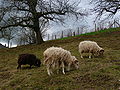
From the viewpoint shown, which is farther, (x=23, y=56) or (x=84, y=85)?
(x=23, y=56)

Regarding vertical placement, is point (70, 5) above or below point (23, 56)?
above

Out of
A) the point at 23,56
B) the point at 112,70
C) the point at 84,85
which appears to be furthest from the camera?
the point at 23,56

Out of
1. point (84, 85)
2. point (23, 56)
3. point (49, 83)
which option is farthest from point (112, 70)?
point (23, 56)

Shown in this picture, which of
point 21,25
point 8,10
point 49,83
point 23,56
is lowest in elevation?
point 49,83

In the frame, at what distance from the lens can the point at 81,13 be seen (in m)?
22.8

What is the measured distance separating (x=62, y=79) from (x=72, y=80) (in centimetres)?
43

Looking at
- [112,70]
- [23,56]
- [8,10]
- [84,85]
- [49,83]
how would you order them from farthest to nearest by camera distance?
[8,10], [23,56], [112,70], [49,83], [84,85]

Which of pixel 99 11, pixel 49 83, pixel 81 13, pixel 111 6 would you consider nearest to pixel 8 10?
pixel 81 13

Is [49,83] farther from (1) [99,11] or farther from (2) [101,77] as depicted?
(1) [99,11]

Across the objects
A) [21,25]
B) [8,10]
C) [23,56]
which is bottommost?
[23,56]

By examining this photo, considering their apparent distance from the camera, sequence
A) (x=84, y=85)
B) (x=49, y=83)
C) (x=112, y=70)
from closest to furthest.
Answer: (x=84, y=85) < (x=49, y=83) < (x=112, y=70)

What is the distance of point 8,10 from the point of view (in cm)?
2014

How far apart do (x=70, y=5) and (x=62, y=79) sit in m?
15.7

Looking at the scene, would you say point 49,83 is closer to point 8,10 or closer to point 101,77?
point 101,77
